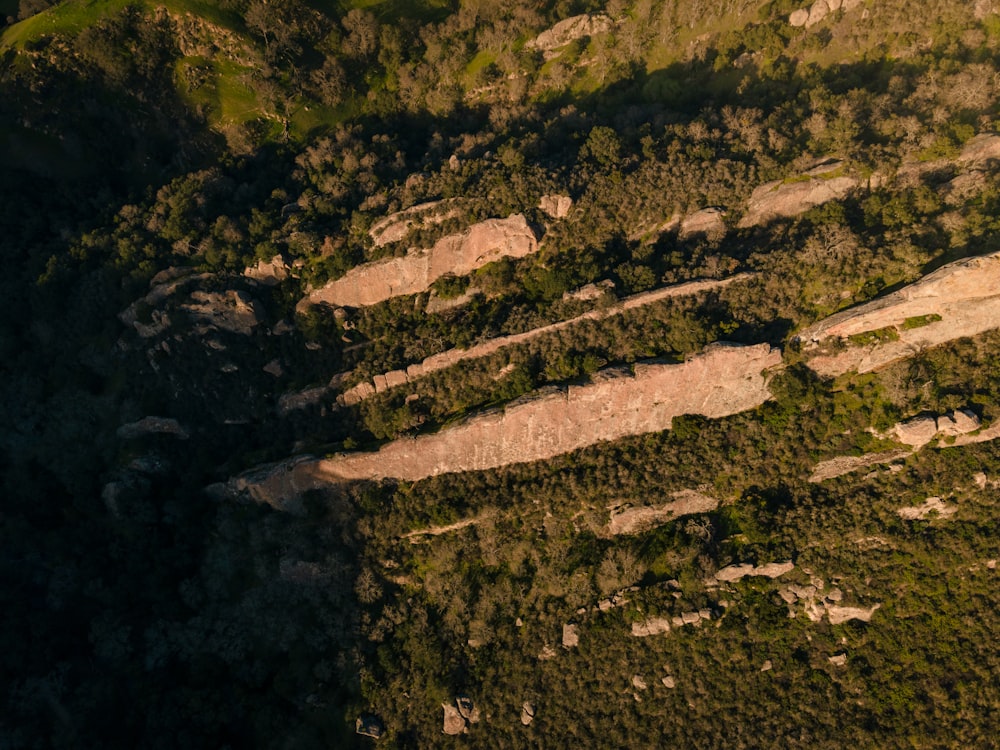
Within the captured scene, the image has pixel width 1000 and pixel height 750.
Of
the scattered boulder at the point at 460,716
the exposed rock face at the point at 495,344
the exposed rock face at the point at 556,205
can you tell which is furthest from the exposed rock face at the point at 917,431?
the scattered boulder at the point at 460,716

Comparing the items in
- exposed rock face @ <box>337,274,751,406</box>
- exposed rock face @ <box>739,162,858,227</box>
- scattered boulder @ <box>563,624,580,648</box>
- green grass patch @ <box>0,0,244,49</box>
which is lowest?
scattered boulder @ <box>563,624,580,648</box>

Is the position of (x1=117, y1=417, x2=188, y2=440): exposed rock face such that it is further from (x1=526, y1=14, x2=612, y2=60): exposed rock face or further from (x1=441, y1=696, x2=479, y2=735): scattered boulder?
(x1=526, y1=14, x2=612, y2=60): exposed rock face

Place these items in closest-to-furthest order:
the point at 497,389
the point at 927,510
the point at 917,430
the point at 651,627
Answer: the point at 917,430 → the point at 927,510 → the point at 651,627 → the point at 497,389

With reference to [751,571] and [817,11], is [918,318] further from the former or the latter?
[817,11]

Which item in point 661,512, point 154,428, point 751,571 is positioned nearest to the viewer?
point 751,571

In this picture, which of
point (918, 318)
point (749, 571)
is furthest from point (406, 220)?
point (918, 318)

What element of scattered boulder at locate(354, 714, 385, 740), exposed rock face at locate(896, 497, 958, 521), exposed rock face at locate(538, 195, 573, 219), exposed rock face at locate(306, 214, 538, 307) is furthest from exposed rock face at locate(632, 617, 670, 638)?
exposed rock face at locate(538, 195, 573, 219)

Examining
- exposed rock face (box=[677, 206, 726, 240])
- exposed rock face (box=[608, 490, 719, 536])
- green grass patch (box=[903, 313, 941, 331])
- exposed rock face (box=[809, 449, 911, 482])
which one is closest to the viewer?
green grass patch (box=[903, 313, 941, 331])
